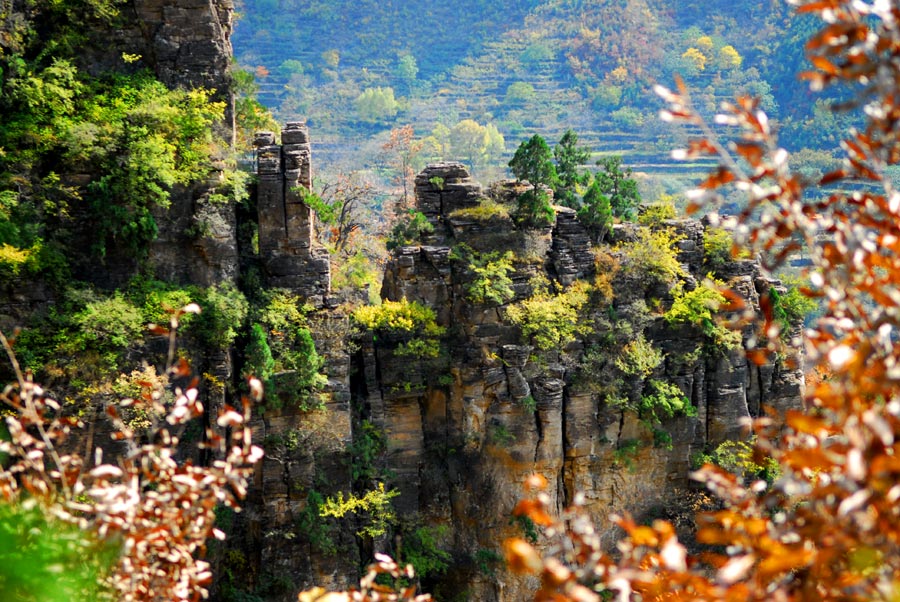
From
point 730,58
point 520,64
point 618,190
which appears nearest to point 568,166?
point 618,190

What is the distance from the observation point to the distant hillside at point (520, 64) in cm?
5894

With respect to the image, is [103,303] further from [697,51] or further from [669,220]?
[697,51]

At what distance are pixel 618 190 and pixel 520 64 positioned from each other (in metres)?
42.2

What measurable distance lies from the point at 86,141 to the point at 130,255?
214 centimetres

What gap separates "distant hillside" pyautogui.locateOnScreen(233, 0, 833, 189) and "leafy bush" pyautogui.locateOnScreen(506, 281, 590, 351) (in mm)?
34278

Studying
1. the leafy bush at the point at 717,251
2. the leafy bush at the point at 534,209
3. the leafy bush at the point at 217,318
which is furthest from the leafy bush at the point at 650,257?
the leafy bush at the point at 217,318

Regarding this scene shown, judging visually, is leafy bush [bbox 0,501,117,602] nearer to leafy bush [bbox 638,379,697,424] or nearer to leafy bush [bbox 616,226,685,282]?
leafy bush [bbox 638,379,697,424]

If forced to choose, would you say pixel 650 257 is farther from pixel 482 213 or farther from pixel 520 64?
pixel 520 64

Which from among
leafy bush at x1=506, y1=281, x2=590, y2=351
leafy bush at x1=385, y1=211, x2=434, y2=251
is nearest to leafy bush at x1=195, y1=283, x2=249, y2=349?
leafy bush at x1=385, y1=211, x2=434, y2=251

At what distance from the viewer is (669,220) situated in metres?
23.1

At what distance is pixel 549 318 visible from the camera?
2116 centimetres

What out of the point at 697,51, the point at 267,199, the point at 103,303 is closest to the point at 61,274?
the point at 103,303

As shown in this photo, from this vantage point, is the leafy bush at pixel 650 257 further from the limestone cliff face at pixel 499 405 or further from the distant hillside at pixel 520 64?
the distant hillside at pixel 520 64

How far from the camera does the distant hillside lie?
2320 inches
